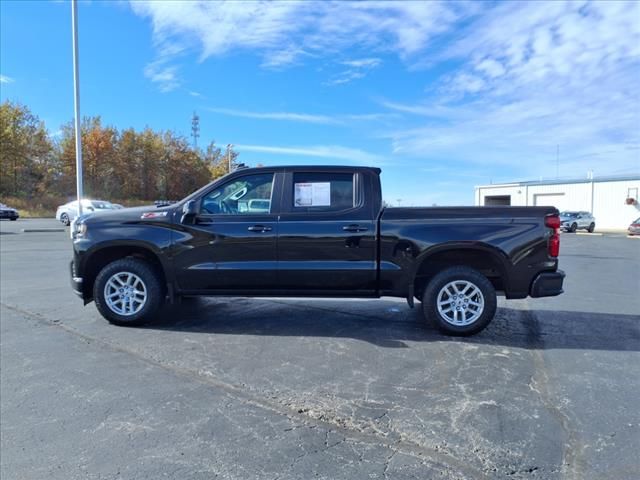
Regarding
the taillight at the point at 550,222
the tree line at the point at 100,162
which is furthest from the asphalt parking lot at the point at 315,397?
the tree line at the point at 100,162

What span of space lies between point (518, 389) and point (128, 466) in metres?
2.98

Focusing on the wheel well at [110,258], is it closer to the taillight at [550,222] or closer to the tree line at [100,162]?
the taillight at [550,222]

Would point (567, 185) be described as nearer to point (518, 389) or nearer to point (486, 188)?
point (486, 188)

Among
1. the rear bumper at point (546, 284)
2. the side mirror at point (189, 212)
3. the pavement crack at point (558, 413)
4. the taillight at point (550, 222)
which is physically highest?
the side mirror at point (189, 212)

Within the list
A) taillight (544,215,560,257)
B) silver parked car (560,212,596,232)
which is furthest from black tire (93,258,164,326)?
silver parked car (560,212,596,232)

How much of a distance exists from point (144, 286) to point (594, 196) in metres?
45.1

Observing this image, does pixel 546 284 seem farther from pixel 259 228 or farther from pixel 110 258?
pixel 110 258

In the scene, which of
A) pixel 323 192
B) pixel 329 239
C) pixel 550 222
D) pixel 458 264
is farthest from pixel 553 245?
pixel 323 192

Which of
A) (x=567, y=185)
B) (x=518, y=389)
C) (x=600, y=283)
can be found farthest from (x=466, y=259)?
(x=567, y=185)

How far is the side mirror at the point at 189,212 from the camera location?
541 cm

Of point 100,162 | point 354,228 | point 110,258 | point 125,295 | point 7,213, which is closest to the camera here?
point 354,228

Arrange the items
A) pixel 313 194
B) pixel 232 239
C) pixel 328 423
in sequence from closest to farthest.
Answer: pixel 328 423 < pixel 232 239 < pixel 313 194

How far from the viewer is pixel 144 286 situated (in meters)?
5.51

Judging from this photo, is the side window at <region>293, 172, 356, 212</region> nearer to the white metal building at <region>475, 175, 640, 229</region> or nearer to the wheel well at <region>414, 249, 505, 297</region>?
the wheel well at <region>414, 249, 505, 297</region>
